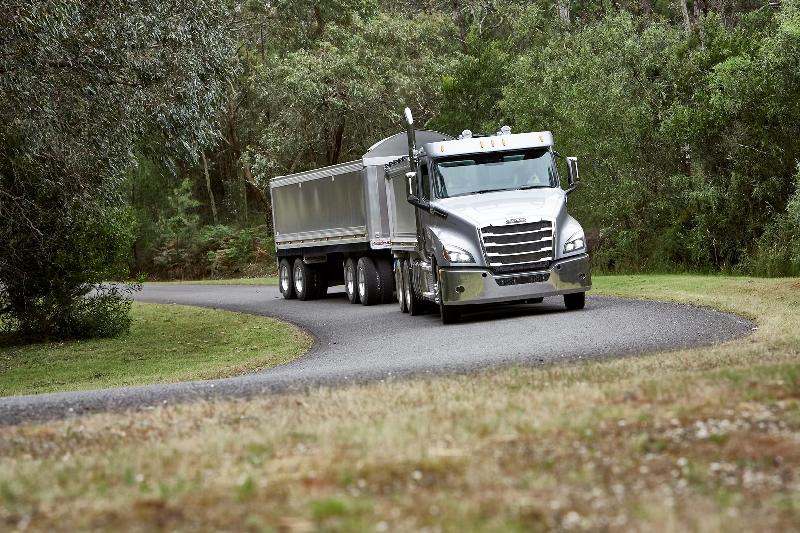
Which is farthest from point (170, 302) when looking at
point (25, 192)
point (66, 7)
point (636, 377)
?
point (636, 377)

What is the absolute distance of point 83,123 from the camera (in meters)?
20.0

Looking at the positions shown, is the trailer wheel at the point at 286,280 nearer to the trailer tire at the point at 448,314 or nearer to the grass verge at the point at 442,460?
the trailer tire at the point at 448,314

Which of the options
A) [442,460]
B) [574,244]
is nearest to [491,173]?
[574,244]

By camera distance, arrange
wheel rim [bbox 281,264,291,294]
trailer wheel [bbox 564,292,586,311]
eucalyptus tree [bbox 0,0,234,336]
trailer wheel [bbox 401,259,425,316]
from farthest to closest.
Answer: wheel rim [bbox 281,264,291,294], trailer wheel [bbox 401,259,425,316], trailer wheel [bbox 564,292,586,311], eucalyptus tree [bbox 0,0,234,336]

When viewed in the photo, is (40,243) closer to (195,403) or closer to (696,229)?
(195,403)

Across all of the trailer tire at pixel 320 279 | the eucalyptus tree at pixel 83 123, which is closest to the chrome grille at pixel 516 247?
the eucalyptus tree at pixel 83 123

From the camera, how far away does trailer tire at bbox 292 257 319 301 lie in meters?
31.0

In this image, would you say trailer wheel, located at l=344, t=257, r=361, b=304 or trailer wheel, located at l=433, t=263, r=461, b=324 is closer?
trailer wheel, located at l=433, t=263, r=461, b=324

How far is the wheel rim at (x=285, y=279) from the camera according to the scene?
1277 inches

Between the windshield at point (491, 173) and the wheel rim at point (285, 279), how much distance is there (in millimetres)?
11681

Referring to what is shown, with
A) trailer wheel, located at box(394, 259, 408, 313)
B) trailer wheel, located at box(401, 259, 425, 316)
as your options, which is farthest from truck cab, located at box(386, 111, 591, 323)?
trailer wheel, located at box(394, 259, 408, 313)

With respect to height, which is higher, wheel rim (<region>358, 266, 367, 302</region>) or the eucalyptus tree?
the eucalyptus tree

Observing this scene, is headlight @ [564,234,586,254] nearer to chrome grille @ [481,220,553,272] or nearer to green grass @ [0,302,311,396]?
chrome grille @ [481,220,553,272]

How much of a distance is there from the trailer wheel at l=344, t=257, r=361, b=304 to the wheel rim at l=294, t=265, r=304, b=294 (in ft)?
8.87
